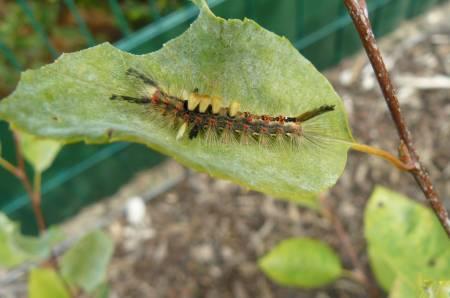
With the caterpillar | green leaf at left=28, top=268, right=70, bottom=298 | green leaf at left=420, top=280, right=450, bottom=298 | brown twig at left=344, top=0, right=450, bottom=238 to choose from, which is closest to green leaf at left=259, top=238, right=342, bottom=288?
green leaf at left=28, top=268, right=70, bottom=298

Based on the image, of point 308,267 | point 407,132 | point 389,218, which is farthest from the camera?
point 308,267

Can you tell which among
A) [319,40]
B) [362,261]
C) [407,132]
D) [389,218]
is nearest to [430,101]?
[319,40]

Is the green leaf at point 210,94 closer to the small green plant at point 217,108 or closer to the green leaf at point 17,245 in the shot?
the small green plant at point 217,108

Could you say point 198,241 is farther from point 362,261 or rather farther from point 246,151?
point 246,151

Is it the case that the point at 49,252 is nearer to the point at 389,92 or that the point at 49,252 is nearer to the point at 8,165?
the point at 8,165

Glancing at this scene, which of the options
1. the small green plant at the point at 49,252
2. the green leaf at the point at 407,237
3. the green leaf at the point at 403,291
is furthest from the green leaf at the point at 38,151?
the green leaf at the point at 403,291

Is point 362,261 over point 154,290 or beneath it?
over

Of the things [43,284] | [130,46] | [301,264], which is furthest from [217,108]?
[130,46]
